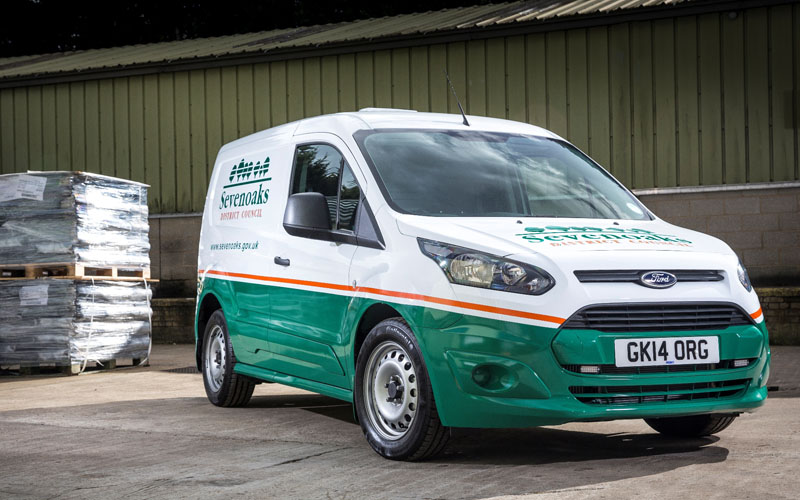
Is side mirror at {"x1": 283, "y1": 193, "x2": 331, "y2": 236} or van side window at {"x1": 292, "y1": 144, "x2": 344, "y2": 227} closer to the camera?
side mirror at {"x1": 283, "y1": 193, "x2": 331, "y2": 236}

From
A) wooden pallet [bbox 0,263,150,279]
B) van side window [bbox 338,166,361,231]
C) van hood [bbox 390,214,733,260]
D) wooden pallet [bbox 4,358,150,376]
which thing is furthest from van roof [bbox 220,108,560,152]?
wooden pallet [bbox 4,358,150,376]

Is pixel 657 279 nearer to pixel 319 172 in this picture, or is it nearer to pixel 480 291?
pixel 480 291

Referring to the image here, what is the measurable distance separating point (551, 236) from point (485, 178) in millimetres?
1015

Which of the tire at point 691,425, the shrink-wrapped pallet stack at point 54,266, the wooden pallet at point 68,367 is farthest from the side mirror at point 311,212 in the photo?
the wooden pallet at point 68,367

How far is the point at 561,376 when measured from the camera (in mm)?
5609

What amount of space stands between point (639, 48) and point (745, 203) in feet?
9.09

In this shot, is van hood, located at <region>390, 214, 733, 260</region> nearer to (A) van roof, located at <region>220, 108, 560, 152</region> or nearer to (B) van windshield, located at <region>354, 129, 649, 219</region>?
(B) van windshield, located at <region>354, 129, 649, 219</region>

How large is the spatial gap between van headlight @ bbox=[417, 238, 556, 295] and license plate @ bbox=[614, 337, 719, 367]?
50 centimetres

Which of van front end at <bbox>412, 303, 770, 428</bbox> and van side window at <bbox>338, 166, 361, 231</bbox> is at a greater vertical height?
van side window at <bbox>338, 166, 361, 231</bbox>

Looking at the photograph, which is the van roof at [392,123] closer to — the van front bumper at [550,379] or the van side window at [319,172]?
the van side window at [319,172]

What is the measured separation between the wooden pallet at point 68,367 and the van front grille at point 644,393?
321 inches

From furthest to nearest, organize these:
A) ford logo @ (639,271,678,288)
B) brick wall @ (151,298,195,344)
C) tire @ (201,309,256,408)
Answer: brick wall @ (151,298,195,344), tire @ (201,309,256,408), ford logo @ (639,271,678,288)

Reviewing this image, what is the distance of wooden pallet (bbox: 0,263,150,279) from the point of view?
12375mm

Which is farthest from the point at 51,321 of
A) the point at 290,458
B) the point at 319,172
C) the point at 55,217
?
the point at 290,458
